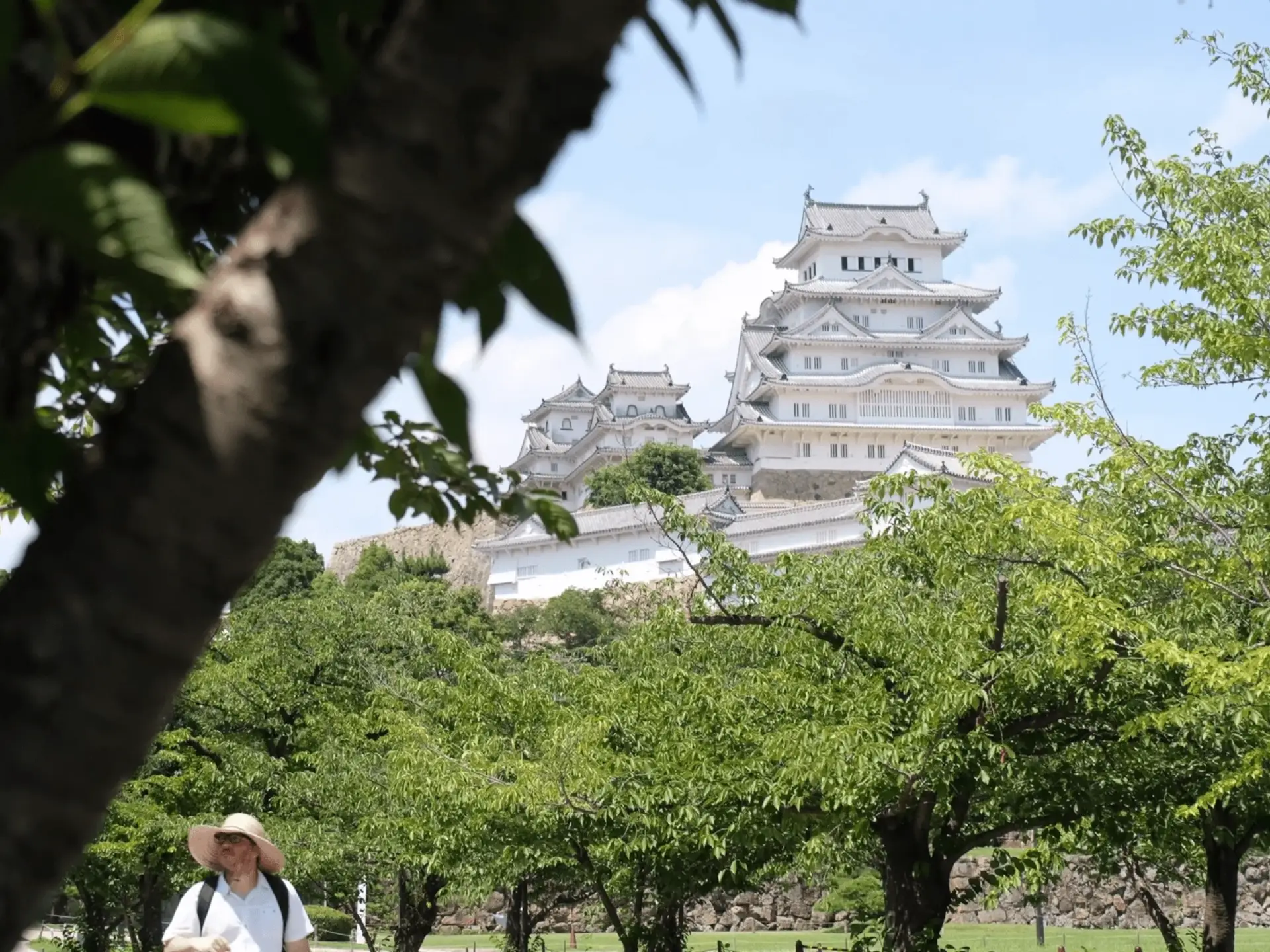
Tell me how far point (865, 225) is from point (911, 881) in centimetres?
4952

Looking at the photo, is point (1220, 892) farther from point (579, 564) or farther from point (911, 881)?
point (579, 564)

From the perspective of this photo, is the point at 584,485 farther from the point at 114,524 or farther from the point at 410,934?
the point at 114,524

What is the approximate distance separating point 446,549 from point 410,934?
43.5 meters

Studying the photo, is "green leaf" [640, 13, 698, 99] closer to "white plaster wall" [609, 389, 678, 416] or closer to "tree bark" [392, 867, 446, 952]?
"tree bark" [392, 867, 446, 952]

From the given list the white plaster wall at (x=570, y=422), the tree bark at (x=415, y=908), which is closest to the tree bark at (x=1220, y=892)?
the tree bark at (x=415, y=908)

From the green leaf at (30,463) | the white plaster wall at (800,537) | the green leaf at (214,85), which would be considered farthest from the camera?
the white plaster wall at (800,537)

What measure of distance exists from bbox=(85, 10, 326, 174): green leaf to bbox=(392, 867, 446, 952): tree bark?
1410 cm

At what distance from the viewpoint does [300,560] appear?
143 ft

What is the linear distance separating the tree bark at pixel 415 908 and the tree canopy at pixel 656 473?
34.2 meters

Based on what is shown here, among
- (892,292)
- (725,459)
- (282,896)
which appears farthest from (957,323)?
(282,896)

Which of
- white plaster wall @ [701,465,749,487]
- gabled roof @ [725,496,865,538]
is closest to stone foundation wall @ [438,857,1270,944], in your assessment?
gabled roof @ [725,496,865,538]

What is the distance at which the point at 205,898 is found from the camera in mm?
4180

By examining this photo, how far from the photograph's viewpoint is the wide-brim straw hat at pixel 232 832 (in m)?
4.24

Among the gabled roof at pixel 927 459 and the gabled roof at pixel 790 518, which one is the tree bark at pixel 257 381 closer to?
the gabled roof at pixel 790 518
